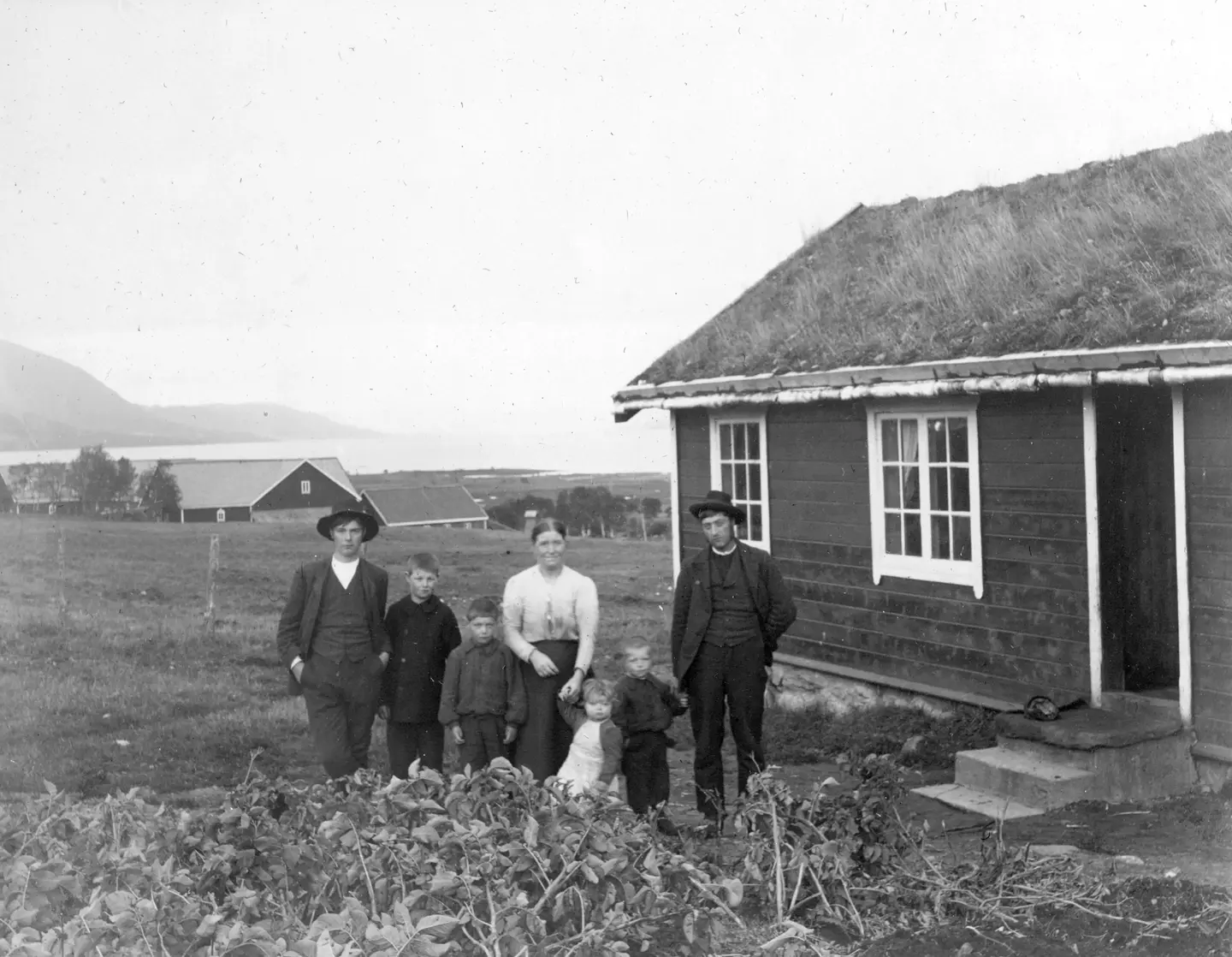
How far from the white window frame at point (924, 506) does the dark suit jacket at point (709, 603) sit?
101 inches

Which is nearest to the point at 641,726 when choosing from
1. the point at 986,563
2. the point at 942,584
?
the point at 986,563

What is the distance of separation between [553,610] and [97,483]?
5829mm

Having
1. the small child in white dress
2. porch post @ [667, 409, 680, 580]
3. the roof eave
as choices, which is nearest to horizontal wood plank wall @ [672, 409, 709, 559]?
porch post @ [667, 409, 680, 580]

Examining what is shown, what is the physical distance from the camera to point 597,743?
6105 mm

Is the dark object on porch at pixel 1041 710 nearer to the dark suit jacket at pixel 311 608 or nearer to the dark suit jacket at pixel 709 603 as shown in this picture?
the dark suit jacket at pixel 709 603

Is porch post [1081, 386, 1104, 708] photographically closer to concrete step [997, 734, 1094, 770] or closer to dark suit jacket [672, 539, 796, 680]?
concrete step [997, 734, 1094, 770]

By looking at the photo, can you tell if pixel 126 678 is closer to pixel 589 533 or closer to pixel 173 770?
pixel 173 770

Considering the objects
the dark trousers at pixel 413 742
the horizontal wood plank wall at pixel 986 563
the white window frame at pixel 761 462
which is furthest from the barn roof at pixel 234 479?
the dark trousers at pixel 413 742

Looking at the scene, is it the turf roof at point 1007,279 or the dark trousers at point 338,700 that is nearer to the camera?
the dark trousers at point 338,700

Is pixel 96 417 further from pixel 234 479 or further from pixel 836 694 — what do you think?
pixel 836 694

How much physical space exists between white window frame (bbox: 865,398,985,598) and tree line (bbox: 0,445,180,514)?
5.93 m

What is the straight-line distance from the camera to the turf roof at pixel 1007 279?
7754 millimetres

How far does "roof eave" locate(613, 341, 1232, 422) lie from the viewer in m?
6.95

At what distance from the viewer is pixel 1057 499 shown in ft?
27.2
